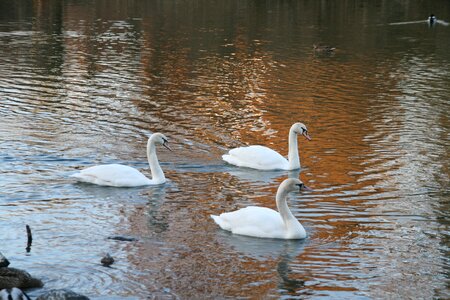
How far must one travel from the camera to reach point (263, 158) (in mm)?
18031

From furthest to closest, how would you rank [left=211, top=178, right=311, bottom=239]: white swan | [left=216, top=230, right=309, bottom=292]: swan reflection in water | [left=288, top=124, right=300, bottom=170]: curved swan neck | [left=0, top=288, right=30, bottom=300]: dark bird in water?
[left=288, top=124, right=300, bottom=170]: curved swan neck, [left=211, top=178, right=311, bottom=239]: white swan, [left=216, top=230, right=309, bottom=292]: swan reflection in water, [left=0, top=288, right=30, bottom=300]: dark bird in water

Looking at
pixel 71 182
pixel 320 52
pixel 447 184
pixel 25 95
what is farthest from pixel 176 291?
pixel 320 52

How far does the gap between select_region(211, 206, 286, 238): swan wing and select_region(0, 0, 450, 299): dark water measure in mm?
169

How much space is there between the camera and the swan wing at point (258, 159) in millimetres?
18047

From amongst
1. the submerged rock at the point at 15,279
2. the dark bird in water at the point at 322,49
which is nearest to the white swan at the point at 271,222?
the submerged rock at the point at 15,279

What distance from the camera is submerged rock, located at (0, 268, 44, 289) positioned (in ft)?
35.9

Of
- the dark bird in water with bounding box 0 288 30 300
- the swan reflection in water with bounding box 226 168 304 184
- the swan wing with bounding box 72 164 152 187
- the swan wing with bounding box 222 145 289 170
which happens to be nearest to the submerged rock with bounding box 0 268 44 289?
the dark bird in water with bounding box 0 288 30 300

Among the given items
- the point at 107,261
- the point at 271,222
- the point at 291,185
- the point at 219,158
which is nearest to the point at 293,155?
the point at 219,158

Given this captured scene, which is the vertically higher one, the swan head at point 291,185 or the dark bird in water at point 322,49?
the swan head at point 291,185

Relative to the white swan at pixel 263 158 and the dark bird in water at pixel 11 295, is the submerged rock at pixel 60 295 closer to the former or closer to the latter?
the dark bird in water at pixel 11 295

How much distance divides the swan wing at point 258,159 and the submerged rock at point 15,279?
738cm

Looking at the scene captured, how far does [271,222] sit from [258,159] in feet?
14.0

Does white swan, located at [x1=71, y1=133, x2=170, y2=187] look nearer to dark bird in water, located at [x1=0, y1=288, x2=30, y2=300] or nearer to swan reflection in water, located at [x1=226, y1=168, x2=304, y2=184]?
swan reflection in water, located at [x1=226, y1=168, x2=304, y2=184]

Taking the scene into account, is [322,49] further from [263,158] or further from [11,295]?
[11,295]
